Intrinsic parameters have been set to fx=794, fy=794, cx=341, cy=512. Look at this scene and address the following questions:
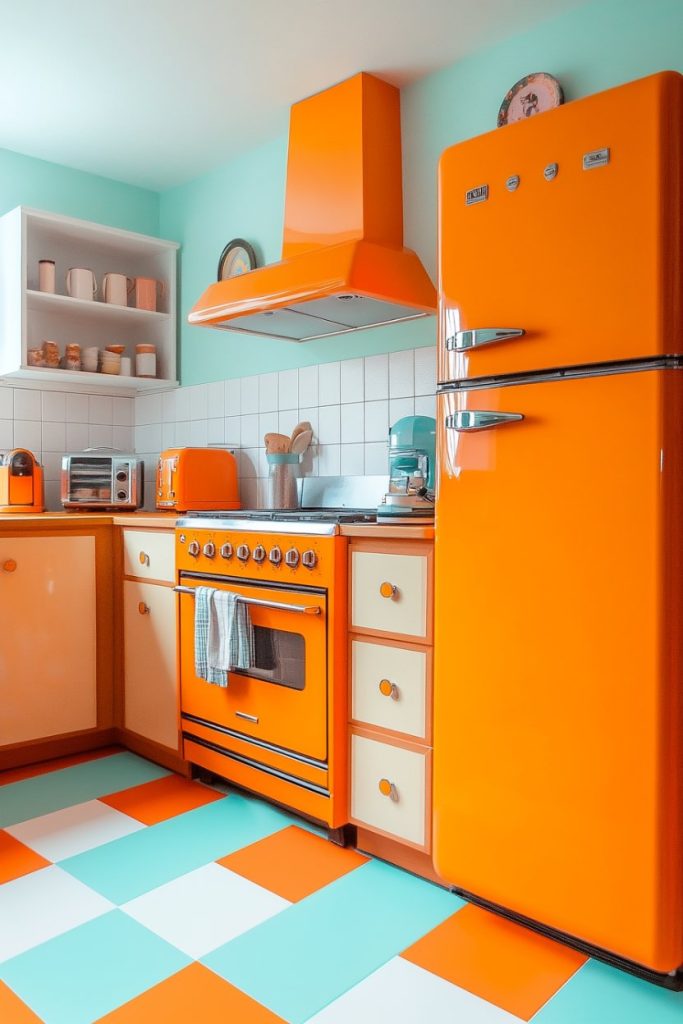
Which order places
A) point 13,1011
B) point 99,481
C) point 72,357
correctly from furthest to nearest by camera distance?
point 72,357 → point 99,481 → point 13,1011

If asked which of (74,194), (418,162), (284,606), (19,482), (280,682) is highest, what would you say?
(74,194)

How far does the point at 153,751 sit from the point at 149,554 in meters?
0.72

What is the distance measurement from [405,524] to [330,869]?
918 mm

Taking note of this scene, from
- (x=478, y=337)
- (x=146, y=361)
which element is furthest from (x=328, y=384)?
(x=478, y=337)

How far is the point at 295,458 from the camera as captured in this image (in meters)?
3.01

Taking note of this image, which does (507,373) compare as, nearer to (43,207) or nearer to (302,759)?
(302,759)

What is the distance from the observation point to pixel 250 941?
1729 mm

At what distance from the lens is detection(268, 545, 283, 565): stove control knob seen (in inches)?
89.3

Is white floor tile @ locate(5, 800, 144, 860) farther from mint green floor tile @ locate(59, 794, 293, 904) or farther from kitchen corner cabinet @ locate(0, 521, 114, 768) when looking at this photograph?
kitchen corner cabinet @ locate(0, 521, 114, 768)

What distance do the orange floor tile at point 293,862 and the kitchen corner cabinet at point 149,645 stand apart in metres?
0.63

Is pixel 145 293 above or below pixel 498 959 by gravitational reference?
above

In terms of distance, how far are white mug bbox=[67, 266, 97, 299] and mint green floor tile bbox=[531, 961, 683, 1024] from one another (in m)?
3.08

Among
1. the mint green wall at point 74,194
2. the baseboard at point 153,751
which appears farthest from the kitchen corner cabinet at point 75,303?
the baseboard at point 153,751

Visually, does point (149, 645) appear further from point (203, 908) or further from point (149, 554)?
point (203, 908)
